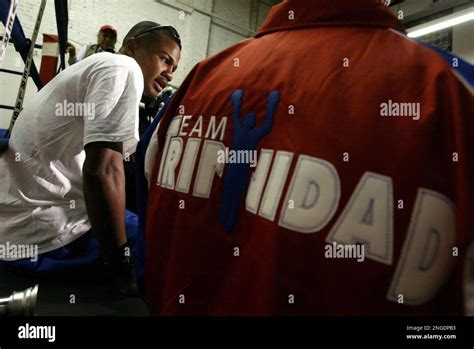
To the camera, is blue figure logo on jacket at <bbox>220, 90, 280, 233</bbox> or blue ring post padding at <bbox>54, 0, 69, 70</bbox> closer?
blue figure logo on jacket at <bbox>220, 90, 280, 233</bbox>

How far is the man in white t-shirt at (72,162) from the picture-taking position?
48.6 inches

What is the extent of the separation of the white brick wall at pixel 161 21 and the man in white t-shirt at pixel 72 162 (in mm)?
4839

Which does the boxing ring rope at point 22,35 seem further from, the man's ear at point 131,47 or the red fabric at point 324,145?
the red fabric at point 324,145

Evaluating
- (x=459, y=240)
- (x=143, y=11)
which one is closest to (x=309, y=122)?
(x=459, y=240)

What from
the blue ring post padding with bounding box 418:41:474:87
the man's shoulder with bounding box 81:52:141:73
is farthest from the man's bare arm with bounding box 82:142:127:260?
the blue ring post padding with bounding box 418:41:474:87

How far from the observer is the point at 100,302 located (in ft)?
3.87

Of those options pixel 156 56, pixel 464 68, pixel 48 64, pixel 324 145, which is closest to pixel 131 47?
pixel 156 56

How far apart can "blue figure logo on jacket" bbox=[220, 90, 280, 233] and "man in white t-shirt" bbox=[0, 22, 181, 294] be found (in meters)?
0.56

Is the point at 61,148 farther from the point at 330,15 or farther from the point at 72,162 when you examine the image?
the point at 330,15

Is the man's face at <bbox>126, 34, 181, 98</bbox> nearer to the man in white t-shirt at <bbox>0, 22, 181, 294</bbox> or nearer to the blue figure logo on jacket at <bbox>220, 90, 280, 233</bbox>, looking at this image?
the man in white t-shirt at <bbox>0, 22, 181, 294</bbox>

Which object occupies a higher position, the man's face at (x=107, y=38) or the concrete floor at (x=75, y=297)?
the man's face at (x=107, y=38)

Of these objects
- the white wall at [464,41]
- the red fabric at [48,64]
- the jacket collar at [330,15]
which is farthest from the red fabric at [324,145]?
the white wall at [464,41]

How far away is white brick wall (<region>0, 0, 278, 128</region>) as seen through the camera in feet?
18.6

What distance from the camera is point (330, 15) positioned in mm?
781
